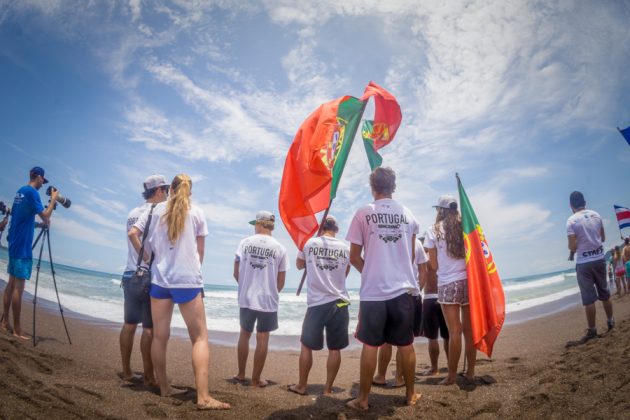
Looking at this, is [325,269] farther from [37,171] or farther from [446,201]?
[37,171]

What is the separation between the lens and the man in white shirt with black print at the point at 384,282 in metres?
3.19

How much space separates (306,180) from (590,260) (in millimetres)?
4901

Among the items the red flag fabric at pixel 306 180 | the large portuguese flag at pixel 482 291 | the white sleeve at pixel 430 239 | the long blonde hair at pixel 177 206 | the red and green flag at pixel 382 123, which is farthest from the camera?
the red and green flag at pixel 382 123

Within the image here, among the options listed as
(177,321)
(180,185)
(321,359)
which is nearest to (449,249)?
(180,185)

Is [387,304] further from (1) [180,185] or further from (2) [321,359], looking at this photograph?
(2) [321,359]

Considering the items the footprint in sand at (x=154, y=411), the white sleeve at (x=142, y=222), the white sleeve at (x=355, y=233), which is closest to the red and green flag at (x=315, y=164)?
the white sleeve at (x=355, y=233)

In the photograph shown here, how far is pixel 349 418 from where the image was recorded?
3.00m

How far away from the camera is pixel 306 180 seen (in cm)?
396

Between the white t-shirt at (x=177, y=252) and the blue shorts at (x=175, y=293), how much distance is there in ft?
0.14

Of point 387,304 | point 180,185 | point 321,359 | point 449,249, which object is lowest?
point 321,359

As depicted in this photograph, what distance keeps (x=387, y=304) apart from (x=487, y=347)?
180cm

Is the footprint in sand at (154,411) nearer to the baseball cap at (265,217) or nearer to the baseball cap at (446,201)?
the baseball cap at (265,217)

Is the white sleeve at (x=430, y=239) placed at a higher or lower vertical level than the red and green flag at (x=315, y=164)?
lower

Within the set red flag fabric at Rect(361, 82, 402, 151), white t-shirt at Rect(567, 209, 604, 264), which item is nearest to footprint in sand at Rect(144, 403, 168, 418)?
red flag fabric at Rect(361, 82, 402, 151)
